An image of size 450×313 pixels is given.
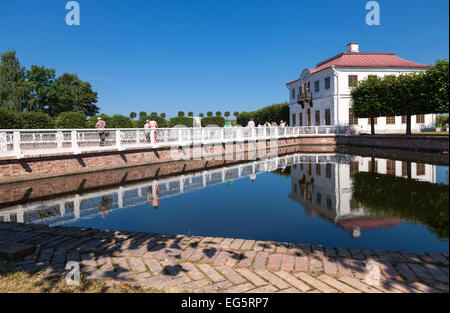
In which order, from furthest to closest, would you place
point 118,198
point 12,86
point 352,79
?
point 12,86 < point 352,79 < point 118,198

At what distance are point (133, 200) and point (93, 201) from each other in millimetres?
1174

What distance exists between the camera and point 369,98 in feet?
89.6

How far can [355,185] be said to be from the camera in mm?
9906

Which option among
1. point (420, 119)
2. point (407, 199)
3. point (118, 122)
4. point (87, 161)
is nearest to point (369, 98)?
point (420, 119)

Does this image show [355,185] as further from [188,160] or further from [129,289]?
[188,160]

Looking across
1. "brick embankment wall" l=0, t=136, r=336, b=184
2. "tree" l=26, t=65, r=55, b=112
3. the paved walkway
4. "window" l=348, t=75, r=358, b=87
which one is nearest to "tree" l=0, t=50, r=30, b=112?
"tree" l=26, t=65, r=55, b=112

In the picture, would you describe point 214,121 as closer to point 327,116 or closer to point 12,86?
point 327,116

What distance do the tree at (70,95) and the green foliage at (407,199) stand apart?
5526 centimetres

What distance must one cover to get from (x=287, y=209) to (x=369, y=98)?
24.4 m

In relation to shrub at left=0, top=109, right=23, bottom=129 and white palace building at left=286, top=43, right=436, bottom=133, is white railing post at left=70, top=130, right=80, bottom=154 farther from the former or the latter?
white palace building at left=286, top=43, right=436, bottom=133

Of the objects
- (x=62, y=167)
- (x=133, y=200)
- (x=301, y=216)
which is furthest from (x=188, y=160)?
(x=301, y=216)

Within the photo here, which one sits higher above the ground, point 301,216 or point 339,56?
point 339,56

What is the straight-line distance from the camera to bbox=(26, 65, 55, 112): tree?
5034cm

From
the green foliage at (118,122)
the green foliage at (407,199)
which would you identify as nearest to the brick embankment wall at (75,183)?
the green foliage at (407,199)
